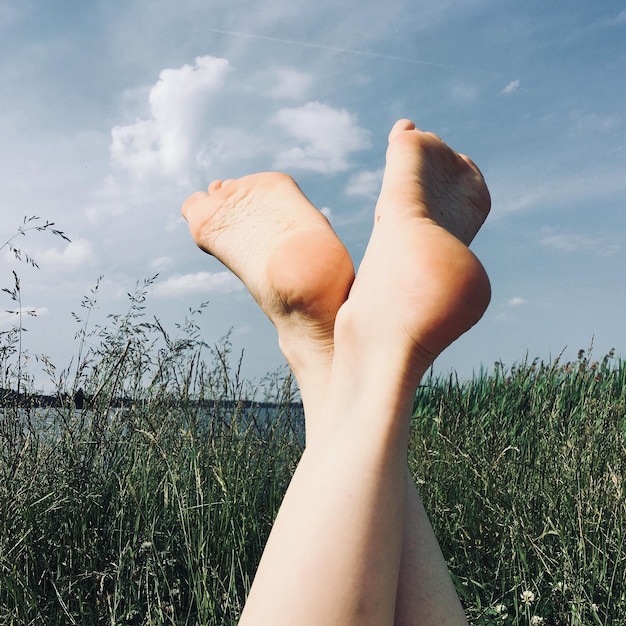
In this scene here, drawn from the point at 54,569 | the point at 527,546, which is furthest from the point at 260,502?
the point at 527,546

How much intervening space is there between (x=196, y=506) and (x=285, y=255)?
922 millimetres

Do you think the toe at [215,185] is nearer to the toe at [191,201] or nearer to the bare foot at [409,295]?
the toe at [191,201]

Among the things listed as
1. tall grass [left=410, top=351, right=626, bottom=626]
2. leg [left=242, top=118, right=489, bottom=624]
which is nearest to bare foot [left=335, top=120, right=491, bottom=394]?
leg [left=242, top=118, right=489, bottom=624]

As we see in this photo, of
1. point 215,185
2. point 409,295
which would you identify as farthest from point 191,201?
point 409,295

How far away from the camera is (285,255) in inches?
58.4

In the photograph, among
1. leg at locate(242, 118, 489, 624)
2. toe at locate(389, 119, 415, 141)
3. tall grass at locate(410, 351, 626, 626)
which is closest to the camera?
leg at locate(242, 118, 489, 624)

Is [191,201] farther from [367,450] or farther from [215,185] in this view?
[367,450]

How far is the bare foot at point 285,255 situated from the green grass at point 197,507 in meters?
0.70

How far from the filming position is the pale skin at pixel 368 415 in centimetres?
107

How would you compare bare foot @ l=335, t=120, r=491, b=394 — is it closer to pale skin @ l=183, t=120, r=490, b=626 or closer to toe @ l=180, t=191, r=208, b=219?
pale skin @ l=183, t=120, r=490, b=626

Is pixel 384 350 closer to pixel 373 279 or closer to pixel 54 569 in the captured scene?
pixel 373 279

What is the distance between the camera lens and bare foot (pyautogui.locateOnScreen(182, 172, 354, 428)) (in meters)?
1.42

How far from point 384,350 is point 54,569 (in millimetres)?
1624

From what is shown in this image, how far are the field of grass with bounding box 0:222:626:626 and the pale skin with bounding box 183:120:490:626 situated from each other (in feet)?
2.57
